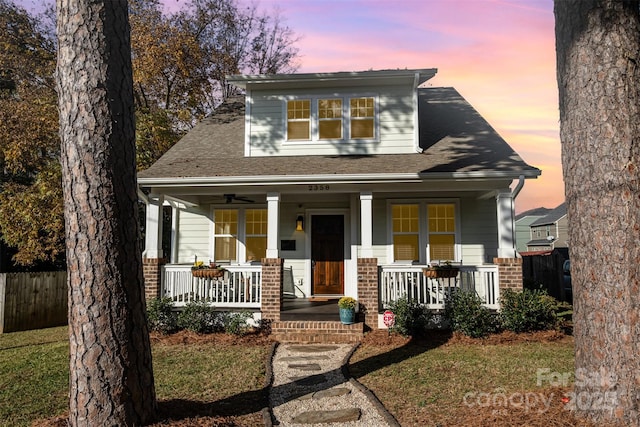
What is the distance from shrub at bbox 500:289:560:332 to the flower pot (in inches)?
110

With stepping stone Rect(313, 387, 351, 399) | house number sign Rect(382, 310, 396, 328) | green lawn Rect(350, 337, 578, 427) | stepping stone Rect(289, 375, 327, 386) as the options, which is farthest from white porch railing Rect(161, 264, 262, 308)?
stepping stone Rect(313, 387, 351, 399)

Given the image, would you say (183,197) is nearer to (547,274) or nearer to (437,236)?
(437,236)

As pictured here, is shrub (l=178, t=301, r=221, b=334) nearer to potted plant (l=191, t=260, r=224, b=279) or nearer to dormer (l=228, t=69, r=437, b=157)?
potted plant (l=191, t=260, r=224, b=279)

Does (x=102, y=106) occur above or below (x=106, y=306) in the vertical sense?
above

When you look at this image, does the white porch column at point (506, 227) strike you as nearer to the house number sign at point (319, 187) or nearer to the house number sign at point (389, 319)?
the house number sign at point (389, 319)

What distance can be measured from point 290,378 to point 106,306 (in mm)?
3114

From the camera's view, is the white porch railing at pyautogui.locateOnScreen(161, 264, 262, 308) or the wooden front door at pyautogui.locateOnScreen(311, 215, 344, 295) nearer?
the white porch railing at pyautogui.locateOnScreen(161, 264, 262, 308)

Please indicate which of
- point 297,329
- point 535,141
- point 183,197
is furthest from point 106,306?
point 535,141

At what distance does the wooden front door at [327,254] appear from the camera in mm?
11031

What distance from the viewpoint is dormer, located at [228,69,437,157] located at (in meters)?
10.4

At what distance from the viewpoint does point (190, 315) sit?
8500 mm

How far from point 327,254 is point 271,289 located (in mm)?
2802

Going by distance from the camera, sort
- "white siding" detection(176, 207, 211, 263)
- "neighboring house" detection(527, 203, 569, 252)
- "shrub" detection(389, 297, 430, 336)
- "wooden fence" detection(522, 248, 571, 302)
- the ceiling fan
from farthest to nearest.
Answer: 1. "neighboring house" detection(527, 203, 569, 252)
2. "wooden fence" detection(522, 248, 571, 302)
3. "white siding" detection(176, 207, 211, 263)
4. the ceiling fan
5. "shrub" detection(389, 297, 430, 336)

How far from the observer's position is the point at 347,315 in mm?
8133
